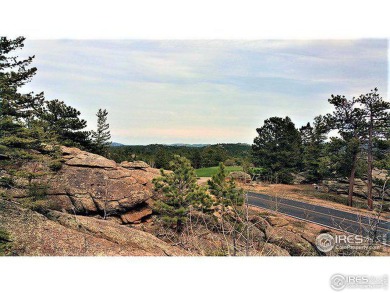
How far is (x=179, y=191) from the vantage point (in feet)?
23.8

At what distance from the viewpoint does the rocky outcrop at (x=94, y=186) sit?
26.3 feet

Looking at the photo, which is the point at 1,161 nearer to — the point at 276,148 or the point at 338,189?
the point at 276,148

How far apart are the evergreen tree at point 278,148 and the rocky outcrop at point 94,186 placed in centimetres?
370

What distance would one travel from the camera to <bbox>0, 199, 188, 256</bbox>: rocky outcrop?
4.07 m

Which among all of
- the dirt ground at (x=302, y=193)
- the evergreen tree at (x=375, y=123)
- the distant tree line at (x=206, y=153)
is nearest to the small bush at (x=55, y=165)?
the distant tree line at (x=206, y=153)

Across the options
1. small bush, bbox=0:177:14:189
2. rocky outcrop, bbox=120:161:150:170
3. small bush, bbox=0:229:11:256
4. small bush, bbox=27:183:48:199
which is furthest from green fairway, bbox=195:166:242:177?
small bush, bbox=0:229:11:256

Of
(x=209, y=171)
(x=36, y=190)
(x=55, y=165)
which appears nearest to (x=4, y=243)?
(x=36, y=190)

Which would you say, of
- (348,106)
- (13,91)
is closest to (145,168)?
(13,91)

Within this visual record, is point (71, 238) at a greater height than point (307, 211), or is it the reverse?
point (71, 238)

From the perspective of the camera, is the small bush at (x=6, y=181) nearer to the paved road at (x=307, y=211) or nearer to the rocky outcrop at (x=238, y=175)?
the rocky outcrop at (x=238, y=175)

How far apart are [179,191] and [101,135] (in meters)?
2.62

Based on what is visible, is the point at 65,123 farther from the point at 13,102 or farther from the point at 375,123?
the point at 375,123

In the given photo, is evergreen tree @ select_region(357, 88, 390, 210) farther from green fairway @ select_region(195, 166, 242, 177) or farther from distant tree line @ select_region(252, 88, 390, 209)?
green fairway @ select_region(195, 166, 242, 177)

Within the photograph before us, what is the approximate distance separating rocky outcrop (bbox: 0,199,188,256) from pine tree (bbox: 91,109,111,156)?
75.4 inches
